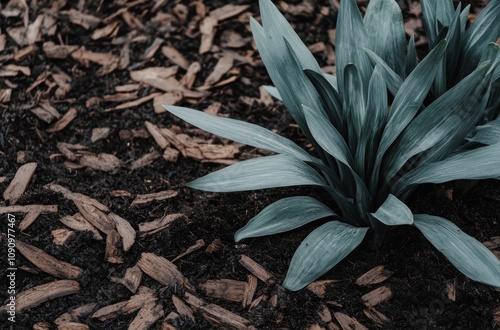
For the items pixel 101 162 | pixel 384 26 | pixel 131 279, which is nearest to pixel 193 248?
pixel 131 279

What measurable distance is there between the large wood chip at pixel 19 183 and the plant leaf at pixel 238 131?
0.81 metres

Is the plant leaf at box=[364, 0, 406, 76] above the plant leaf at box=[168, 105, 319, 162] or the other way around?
above

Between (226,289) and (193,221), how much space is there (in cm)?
33

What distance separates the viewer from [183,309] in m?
2.12

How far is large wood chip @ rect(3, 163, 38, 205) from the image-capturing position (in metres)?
2.51

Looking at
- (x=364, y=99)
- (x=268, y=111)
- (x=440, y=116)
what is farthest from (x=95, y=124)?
(x=440, y=116)

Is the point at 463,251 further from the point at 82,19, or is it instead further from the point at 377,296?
the point at 82,19

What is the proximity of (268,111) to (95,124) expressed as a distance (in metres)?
0.83

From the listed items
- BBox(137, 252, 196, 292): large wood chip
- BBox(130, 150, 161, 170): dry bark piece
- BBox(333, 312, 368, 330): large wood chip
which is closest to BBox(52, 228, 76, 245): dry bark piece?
BBox(137, 252, 196, 292): large wood chip

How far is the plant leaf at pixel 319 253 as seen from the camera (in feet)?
6.38

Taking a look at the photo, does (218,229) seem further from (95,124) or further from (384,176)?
(95,124)

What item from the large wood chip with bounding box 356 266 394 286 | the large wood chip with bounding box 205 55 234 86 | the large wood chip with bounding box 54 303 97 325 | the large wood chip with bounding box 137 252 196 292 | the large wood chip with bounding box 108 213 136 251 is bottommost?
the large wood chip with bounding box 54 303 97 325

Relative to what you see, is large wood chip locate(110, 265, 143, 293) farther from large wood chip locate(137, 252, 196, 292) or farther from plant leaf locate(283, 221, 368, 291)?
plant leaf locate(283, 221, 368, 291)

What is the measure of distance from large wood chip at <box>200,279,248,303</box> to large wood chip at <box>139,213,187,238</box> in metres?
0.32
